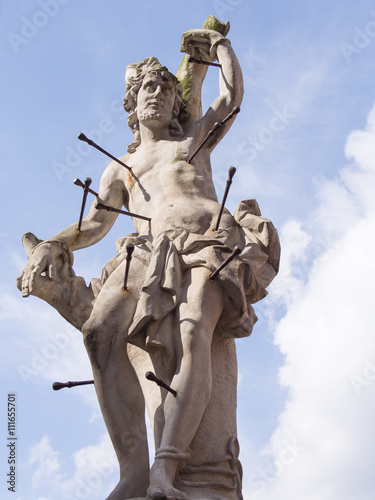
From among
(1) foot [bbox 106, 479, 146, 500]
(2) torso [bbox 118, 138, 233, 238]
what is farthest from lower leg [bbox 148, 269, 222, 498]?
(2) torso [bbox 118, 138, 233, 238]

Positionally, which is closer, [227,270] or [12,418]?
[227,270]

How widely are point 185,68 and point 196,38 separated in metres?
0.43

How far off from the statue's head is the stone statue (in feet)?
0.05

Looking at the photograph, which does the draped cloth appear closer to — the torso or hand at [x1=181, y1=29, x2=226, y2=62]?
the torso

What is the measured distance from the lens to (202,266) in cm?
682

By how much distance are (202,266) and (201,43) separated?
318 centimetres

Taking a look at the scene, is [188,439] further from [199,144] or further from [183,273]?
[199,144]

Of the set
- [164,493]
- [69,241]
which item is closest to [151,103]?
[69,241]

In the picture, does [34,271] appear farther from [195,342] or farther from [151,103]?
[151,103]

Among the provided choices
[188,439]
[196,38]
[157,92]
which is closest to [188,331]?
[188,439]

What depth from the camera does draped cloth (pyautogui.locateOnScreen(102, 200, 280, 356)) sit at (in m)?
6.50

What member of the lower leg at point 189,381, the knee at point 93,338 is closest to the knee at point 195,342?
the lower leg at point 189,381

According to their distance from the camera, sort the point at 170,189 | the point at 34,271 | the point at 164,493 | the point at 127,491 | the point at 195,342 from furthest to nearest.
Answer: the point at 170,189 < the point at 34,271 < the point at 195,342 < the point at 127,491 < the point at 164,493

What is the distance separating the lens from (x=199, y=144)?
809 centimetres
